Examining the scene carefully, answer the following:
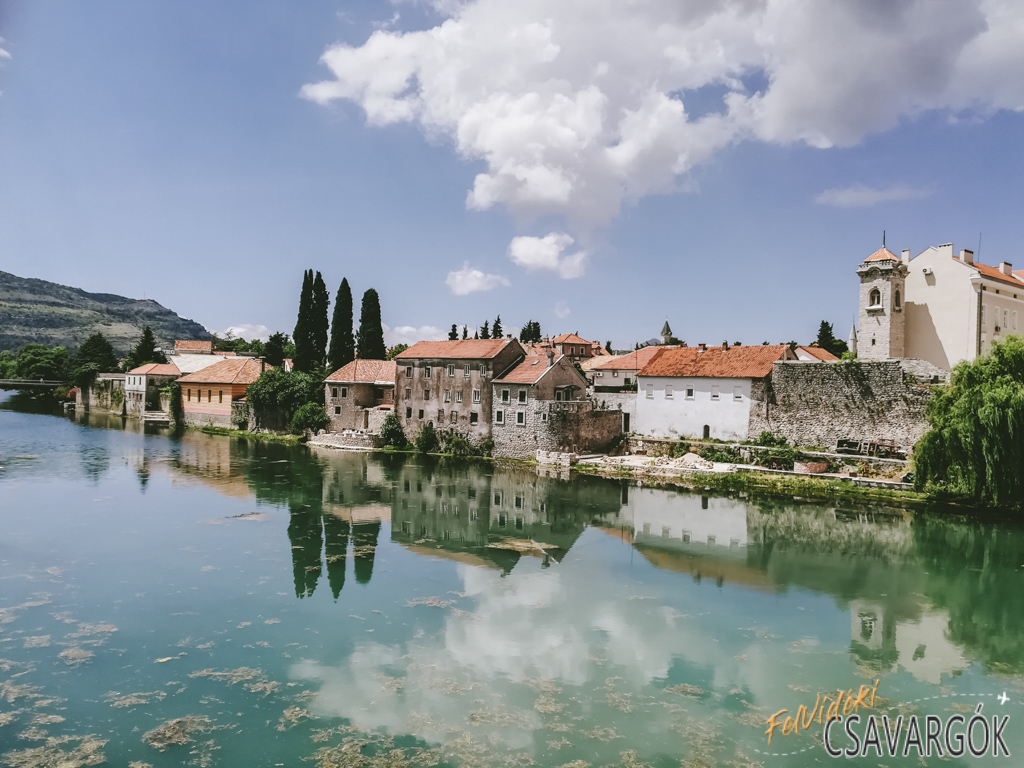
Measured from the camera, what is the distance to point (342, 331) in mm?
60062

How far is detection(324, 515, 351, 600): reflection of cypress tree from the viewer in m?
17.6

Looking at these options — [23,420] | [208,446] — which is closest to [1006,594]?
[208,446]

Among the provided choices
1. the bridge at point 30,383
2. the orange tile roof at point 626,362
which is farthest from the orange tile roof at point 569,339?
the bridge at point 30,383

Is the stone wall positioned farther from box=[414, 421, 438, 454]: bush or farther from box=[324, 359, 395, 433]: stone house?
box=[324, 359, 395, 433]: stone house

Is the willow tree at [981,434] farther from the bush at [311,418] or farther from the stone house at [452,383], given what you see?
the bush at [311,418]

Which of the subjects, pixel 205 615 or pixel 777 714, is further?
pixel 205 615

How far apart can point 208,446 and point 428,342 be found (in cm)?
1726

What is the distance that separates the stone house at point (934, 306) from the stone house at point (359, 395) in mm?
31527

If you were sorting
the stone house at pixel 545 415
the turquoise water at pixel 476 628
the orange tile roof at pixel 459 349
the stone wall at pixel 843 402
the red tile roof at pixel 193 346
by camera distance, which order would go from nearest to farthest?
the turquoise water at pixel 476 628 < the stone wall at pixel 843 402 < the stone house at pixel 545 415 < the orange tile roof at pixel 459 349 < the red tile roof at pixel 193 346

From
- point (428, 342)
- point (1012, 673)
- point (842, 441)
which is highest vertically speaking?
point (428, 342)

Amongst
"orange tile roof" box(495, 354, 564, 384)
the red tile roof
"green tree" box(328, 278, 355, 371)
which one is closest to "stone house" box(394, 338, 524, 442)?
"orange tile roof" box(495, 354, 564, 384)

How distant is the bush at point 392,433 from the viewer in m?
46.0

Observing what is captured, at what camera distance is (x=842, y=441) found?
34219 mm

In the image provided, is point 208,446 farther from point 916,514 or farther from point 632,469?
point 916,514
